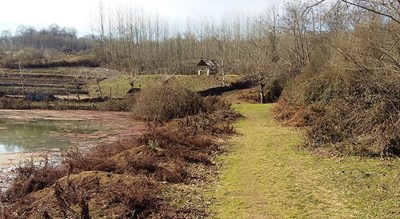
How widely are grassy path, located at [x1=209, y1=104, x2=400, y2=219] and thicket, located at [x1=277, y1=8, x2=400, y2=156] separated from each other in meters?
0.95

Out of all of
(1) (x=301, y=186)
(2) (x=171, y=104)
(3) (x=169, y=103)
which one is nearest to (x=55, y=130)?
(3) (x=169, y=103)

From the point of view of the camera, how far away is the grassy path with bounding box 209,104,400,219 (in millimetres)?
8164

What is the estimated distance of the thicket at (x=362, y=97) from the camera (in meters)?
12.9

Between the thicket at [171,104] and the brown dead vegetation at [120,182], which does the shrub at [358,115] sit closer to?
the brown dead vegetation at [120,182]

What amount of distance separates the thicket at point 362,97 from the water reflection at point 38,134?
12.6 m

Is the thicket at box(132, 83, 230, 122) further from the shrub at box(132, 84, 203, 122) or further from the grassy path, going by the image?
the grassy path

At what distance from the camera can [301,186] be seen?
10000 millimetres

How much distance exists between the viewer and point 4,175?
13539 millimetres

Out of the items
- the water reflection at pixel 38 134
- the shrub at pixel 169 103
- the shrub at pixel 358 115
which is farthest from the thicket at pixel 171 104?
the shrub at pixel 358 115

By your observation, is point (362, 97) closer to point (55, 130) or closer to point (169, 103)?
point (169, 103)

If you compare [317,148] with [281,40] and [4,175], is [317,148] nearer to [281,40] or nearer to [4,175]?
[4,175]

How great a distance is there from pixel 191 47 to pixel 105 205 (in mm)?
73801

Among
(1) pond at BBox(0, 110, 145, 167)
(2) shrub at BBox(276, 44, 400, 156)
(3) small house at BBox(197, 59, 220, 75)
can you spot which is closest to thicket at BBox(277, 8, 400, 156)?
(2) shrub at BBox(276, 44, 400, 156)

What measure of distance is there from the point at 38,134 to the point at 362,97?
18585 mm
